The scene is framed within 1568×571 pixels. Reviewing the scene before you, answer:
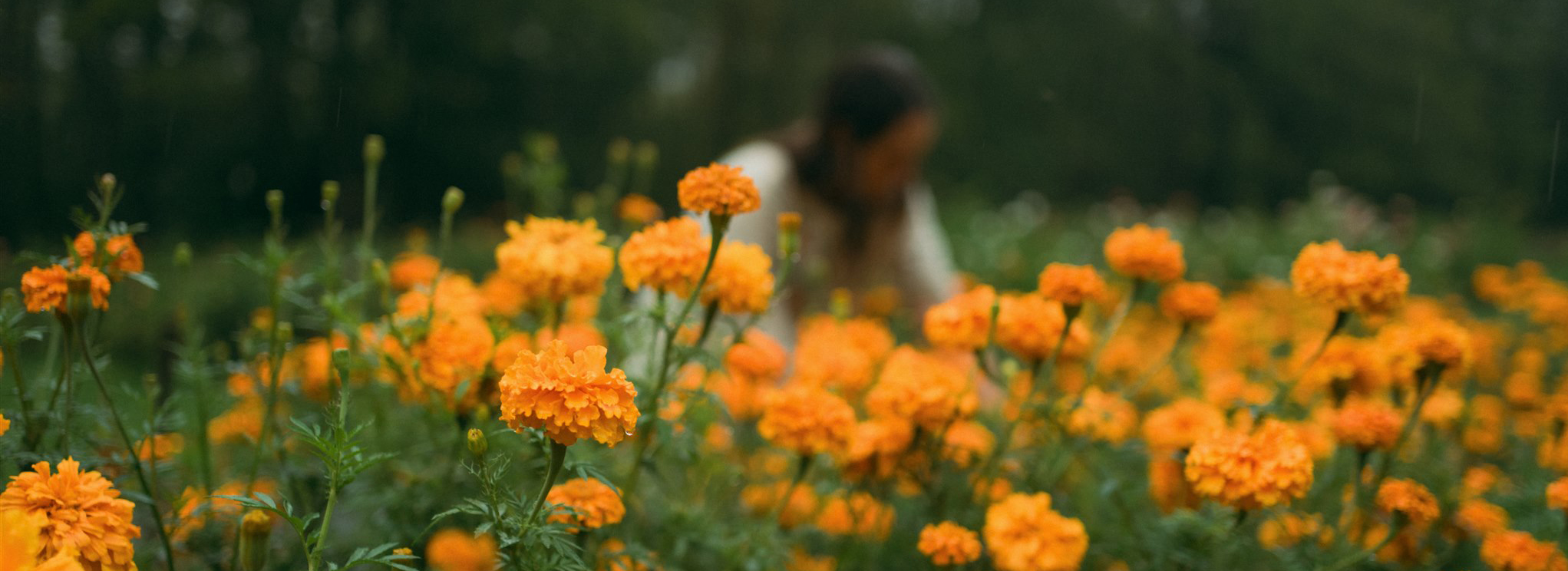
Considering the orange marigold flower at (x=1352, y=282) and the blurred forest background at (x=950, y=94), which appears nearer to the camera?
the orange marigold flower at (x=1352, y=282)

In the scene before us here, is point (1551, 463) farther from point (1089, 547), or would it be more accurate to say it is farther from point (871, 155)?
point (871, 155)

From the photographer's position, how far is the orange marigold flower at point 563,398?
0.81m

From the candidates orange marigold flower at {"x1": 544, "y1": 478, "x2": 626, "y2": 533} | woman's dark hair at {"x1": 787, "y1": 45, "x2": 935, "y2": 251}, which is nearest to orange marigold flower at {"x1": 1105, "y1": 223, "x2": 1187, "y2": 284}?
orange marigold flower at {"x1": 544, "y1": 478, "x2": 626, "y2": 533}

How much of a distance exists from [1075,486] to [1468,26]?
12.0m

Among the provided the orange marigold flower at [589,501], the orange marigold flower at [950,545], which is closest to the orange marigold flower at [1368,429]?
the orange marigold flower at [950,545]

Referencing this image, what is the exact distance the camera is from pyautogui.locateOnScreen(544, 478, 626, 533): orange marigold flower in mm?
994

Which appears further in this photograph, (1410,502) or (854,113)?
(854,113)

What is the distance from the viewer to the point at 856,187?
2926 millimetres

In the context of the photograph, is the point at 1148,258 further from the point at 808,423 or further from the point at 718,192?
the point at 718,192

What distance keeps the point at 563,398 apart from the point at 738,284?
36cm

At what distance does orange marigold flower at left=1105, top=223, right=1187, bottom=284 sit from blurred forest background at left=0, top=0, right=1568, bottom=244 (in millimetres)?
4764

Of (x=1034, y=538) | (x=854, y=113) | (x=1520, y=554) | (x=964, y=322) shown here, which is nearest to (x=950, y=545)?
(x=1034, y=538)

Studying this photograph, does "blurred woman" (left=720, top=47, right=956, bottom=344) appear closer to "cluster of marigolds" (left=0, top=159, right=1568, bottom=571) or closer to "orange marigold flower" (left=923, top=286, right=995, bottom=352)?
"cluster of marigolds" (left=0, top=159, right=1568, bottom=571)

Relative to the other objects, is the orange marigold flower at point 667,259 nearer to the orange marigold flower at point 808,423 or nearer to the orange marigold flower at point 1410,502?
the orange marigold flower at point 808,423
